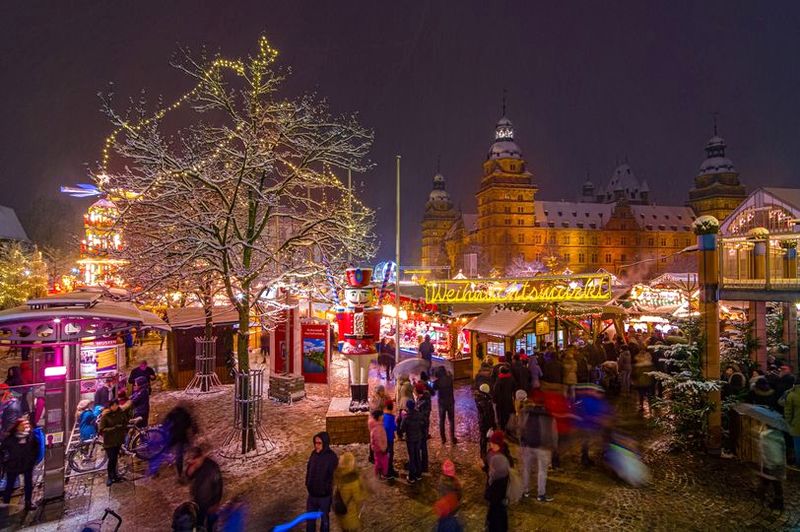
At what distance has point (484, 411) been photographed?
9.31m

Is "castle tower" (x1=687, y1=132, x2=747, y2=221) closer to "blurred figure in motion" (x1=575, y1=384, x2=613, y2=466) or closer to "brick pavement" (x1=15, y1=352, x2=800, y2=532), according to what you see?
"blurred figure in motion" (x1=575, y1=384, x2=613, y2=466)

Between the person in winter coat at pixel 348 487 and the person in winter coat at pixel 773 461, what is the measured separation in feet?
20.5

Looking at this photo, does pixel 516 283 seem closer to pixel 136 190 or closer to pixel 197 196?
pixel 197 196

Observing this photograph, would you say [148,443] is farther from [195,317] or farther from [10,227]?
[10,227]

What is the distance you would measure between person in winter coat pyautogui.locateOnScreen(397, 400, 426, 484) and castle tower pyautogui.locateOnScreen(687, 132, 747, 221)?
97.6m

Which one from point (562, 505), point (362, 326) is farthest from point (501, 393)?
point (362, 326)

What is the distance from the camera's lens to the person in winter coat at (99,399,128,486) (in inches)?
340

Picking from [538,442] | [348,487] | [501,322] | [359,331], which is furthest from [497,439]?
[501,322]

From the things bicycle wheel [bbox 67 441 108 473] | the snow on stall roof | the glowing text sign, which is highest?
the snow on stall roof

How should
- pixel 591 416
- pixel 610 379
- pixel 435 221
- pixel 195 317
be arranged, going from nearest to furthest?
pixel 591 416 → pixel 610 379 → pixel 195 317 → pixel 435 221

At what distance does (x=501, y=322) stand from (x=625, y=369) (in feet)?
14.0

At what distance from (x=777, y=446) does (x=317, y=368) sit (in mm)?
13633

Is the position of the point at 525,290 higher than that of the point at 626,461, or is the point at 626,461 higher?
the point at 525,290

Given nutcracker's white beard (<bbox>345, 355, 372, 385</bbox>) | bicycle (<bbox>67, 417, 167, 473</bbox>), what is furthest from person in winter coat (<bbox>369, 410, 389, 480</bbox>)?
bicycle (<bbox>67, 417, 167, 473</bbox>)
